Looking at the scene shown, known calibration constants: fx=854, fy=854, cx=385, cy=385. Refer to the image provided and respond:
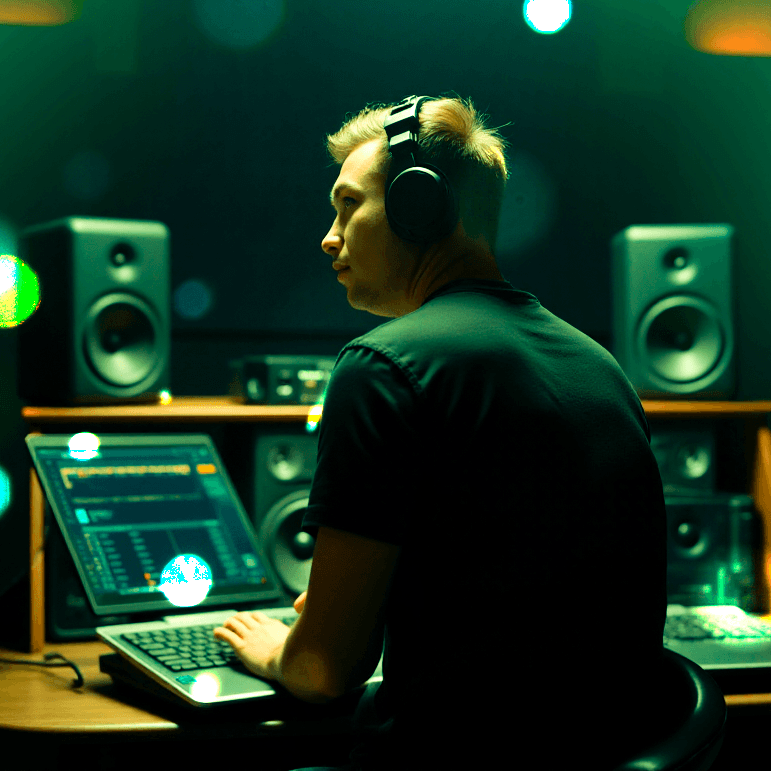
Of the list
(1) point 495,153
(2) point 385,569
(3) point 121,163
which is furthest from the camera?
(3) point 121,163

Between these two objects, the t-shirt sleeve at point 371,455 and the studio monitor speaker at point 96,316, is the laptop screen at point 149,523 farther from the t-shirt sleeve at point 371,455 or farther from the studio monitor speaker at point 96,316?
the t-shirt sleeve at point 371,455

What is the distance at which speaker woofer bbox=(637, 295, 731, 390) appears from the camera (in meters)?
1.82

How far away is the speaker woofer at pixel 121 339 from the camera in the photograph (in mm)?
1595

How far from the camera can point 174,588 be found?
138 cm

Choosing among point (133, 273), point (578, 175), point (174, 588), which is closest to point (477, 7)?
point (578, 175)

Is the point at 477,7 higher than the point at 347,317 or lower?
higher

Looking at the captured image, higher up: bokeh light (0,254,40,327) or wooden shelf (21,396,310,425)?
bokeh light (0,254,40,327)

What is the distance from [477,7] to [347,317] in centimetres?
93

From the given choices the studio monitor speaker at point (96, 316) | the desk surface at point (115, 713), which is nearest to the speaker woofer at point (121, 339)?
the studio monitor speaker at point (96, 316)

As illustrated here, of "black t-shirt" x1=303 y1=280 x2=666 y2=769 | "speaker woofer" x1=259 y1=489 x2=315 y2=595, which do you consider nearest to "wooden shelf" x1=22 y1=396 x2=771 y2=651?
"speaker woofer" x1=259 y1=489 x2=315 y2=595

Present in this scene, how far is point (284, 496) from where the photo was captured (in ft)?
5.45

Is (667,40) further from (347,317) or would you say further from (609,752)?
(609,752)

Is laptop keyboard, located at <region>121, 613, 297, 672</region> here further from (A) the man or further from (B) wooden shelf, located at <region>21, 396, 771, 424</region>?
(B) wooden shelf, located at <region>21, 396, 771, 424</region>

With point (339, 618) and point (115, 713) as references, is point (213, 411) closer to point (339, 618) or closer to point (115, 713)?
point (115, 713)
